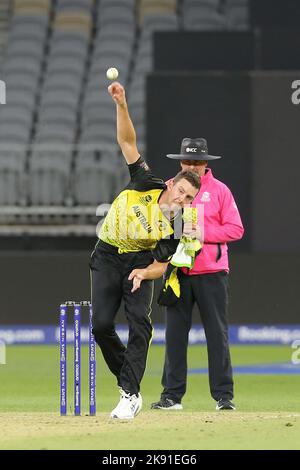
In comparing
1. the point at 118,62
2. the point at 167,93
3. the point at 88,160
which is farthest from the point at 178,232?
the point at 118,62

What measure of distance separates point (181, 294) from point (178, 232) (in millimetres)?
1112

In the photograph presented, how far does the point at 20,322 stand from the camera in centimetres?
1628

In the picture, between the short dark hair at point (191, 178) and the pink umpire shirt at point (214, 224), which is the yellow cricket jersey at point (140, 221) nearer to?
the short dark hair at point (191, 178)

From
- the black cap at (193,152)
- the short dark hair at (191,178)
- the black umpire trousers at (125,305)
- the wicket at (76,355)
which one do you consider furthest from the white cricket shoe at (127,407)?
the black cap at (193,152)

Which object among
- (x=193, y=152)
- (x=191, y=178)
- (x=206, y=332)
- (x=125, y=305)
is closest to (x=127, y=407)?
(x=125, y=305)

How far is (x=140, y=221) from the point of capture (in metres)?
8.60

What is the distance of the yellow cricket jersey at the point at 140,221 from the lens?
8.60 meters

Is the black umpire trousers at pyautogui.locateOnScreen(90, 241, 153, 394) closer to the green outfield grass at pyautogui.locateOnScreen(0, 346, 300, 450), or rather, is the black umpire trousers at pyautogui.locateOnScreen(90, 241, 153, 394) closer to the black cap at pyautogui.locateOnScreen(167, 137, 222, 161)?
the green outfield grass at pyautogui.locateOnScreen(0, 346, 300, 450)

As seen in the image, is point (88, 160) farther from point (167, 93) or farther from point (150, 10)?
point (150, 10)

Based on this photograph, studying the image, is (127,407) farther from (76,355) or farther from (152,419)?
(76,355)

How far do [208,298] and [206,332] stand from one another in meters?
0.23

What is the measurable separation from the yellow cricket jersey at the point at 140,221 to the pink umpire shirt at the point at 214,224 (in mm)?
1030

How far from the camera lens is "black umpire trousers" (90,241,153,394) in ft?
28.2

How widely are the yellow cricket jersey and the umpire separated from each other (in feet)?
3.41
